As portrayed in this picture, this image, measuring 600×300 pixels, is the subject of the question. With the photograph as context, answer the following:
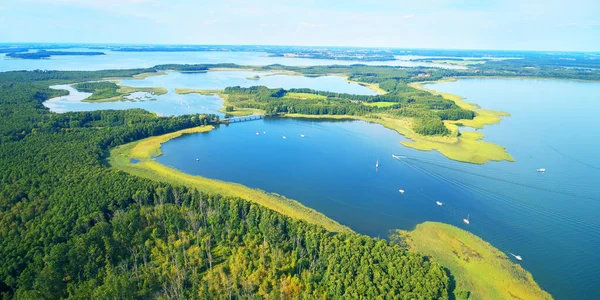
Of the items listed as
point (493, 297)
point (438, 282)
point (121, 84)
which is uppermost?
point (121, 84)

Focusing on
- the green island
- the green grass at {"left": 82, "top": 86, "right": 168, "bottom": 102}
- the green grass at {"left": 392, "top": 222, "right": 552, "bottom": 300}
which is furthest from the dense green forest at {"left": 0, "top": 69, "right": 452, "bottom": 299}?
the green island

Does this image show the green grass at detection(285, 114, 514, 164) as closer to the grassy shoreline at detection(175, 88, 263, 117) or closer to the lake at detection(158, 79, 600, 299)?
the lake at detection(158, 79, 600, 299)

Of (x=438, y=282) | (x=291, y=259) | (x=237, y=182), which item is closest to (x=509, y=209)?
(x=438, y=282)

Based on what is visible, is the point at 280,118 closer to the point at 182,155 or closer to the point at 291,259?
the point at 182,155

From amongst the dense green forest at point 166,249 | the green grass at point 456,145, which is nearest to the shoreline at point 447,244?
the dense green forest at point 166,249

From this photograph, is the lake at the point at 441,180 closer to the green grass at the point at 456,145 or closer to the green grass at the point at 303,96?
the green grass at the point at 456,145

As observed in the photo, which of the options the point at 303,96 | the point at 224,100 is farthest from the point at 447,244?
the point at 224,100
